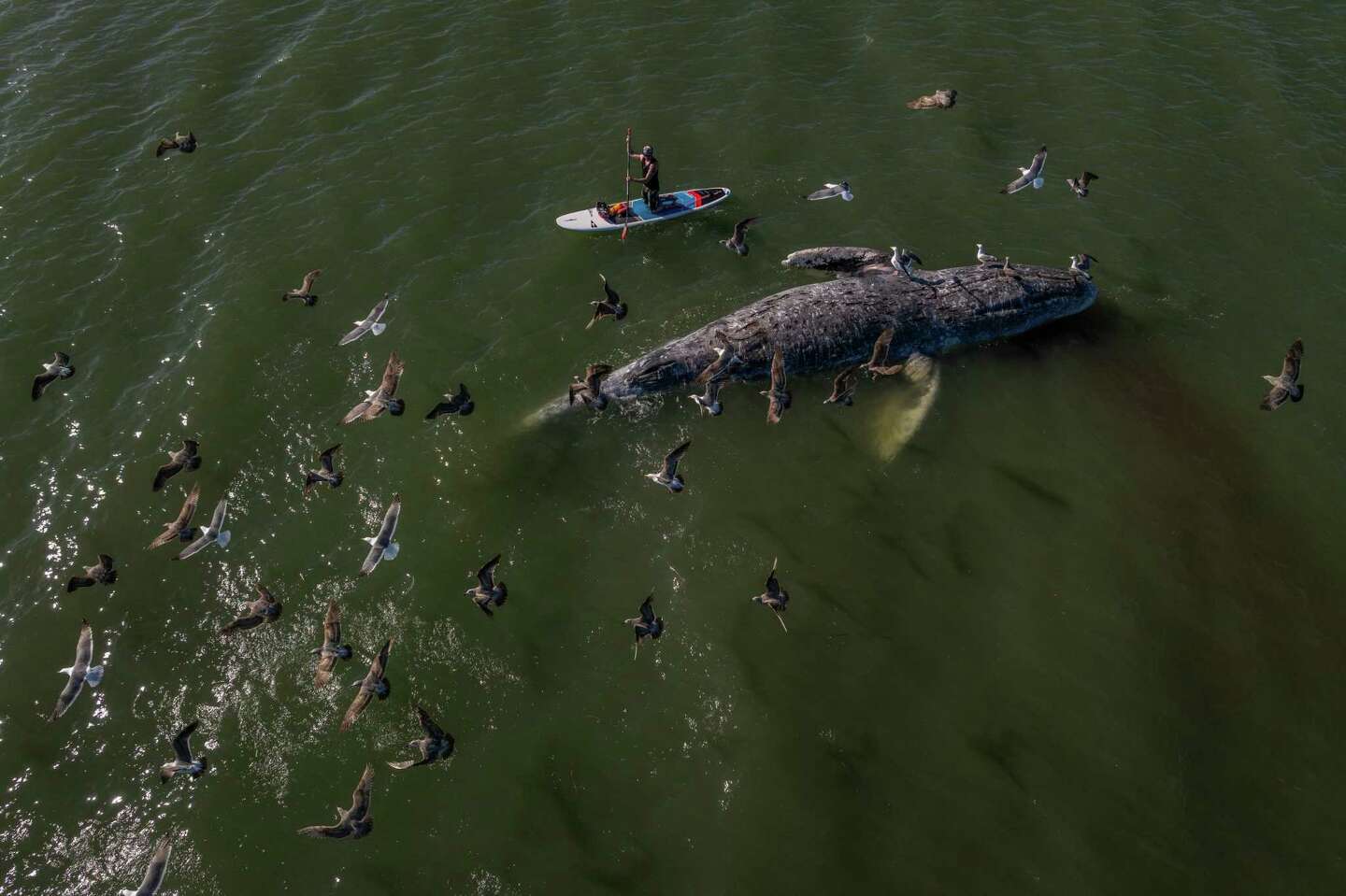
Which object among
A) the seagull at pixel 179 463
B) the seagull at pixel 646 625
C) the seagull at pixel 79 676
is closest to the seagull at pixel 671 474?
the seagull at pixel 646 625

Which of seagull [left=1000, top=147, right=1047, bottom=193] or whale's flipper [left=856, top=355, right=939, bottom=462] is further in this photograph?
seagull [left=1000, top=147, right=1047, bottom=193]

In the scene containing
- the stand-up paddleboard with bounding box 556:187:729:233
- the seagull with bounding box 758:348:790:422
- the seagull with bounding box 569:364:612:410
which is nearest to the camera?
the seagull with bounding box 758:348:790:422

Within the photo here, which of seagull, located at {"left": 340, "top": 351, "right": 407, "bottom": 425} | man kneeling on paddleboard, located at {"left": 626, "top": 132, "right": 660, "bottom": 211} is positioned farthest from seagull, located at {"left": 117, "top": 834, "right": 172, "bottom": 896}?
man kneeling on paddleboard, located at {"left": 626, "top": 132, "right": 660, "bottom": 211}

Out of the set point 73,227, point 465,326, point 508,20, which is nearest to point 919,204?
point 465,326

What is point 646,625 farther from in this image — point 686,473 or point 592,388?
point 592,388

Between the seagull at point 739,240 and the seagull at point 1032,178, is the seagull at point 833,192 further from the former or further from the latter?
the seagull at point 1032,178

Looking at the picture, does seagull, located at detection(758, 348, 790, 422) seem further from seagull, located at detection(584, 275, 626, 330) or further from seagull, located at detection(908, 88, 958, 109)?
seagull, located at detection(908, 88, 958, 109)

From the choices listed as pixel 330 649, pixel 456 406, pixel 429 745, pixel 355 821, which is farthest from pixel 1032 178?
pixel 355 821

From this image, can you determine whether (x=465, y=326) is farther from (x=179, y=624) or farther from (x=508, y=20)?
(x=508, y=20)
